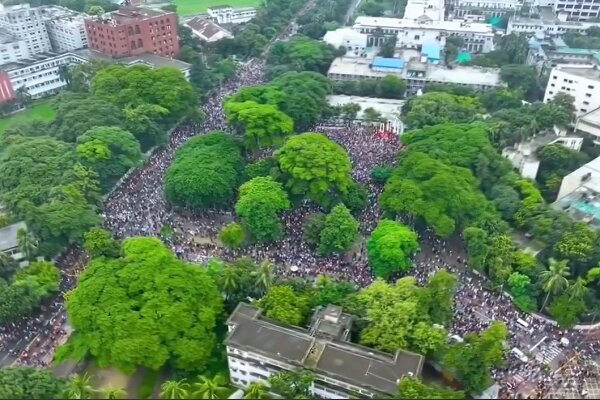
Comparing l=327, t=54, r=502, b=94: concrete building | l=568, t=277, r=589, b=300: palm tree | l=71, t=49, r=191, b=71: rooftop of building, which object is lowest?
l=568, t=277, r=589, b=300: palm tree

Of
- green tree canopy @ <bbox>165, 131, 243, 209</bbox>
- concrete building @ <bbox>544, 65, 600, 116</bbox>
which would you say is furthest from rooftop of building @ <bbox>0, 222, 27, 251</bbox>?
concrete building @ <bbox>544, 65, 600, 116</bbox>

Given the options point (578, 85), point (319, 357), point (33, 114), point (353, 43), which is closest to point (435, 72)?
point (353, 43)

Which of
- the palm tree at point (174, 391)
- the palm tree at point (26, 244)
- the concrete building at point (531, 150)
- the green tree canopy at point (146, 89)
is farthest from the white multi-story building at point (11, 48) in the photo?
the concrete building at point (531, 150)

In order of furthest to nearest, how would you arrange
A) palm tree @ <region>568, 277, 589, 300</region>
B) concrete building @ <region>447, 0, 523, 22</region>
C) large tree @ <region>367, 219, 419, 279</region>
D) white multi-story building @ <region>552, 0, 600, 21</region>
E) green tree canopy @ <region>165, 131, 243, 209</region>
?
1. concrete building @ <region>447, 0, 523, 22</region>
2. white multi-story building @ <region>552, 0, 600, 21</region>
3. green tree canopy @ <region>165, 131, 243, 209</region>
4. large tree @ <region>367, 219, 419, 279</region>
5. palm tree @ <region>568, 277, 589, 300</region>

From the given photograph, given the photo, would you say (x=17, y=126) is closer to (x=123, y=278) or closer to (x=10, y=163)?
(x=10, y=163)

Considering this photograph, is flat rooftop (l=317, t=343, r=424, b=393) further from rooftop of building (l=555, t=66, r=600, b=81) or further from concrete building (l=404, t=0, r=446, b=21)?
concrete building (l=404, t=0, r=446, b=21)

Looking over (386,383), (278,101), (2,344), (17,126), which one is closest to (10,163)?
(17,126)
